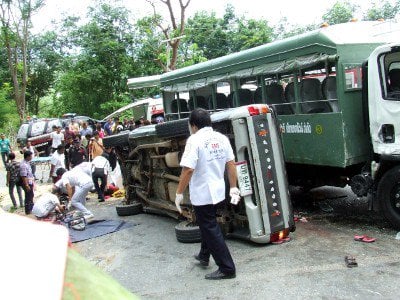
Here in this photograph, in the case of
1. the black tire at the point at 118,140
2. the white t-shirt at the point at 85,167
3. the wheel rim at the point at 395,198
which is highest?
the black tire at the point at 118,140

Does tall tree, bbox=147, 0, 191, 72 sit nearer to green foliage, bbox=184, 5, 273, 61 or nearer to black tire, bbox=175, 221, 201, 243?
green foliage, bbox=184, 5, 273, 61

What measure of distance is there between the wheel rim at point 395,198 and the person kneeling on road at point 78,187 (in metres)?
5.22

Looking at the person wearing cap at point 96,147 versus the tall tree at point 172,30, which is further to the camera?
the tall tree at point 172,30

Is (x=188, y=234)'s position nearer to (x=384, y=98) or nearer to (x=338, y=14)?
(x=384, y=98)

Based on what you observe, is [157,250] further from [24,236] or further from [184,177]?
[24,236]

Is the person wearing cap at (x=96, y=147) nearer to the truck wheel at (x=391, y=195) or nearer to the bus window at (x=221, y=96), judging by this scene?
the bus window at (x=221, y=96)

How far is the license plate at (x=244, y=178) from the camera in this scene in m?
5.75

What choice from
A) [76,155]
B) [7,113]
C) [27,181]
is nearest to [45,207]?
[27,181]

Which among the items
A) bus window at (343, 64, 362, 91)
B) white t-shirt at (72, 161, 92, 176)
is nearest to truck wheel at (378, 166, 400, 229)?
bus window at (343, 64, 362, 91)

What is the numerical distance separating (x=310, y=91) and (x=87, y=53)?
22.2 m

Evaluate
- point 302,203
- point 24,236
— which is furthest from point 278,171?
point 24,236

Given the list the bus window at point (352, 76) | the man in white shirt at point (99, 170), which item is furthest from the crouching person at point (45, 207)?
the bus window at point (352, 76)

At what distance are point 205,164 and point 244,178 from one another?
1.02 meters

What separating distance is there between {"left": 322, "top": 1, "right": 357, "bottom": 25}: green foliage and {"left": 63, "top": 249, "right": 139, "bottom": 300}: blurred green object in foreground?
1085 inches
